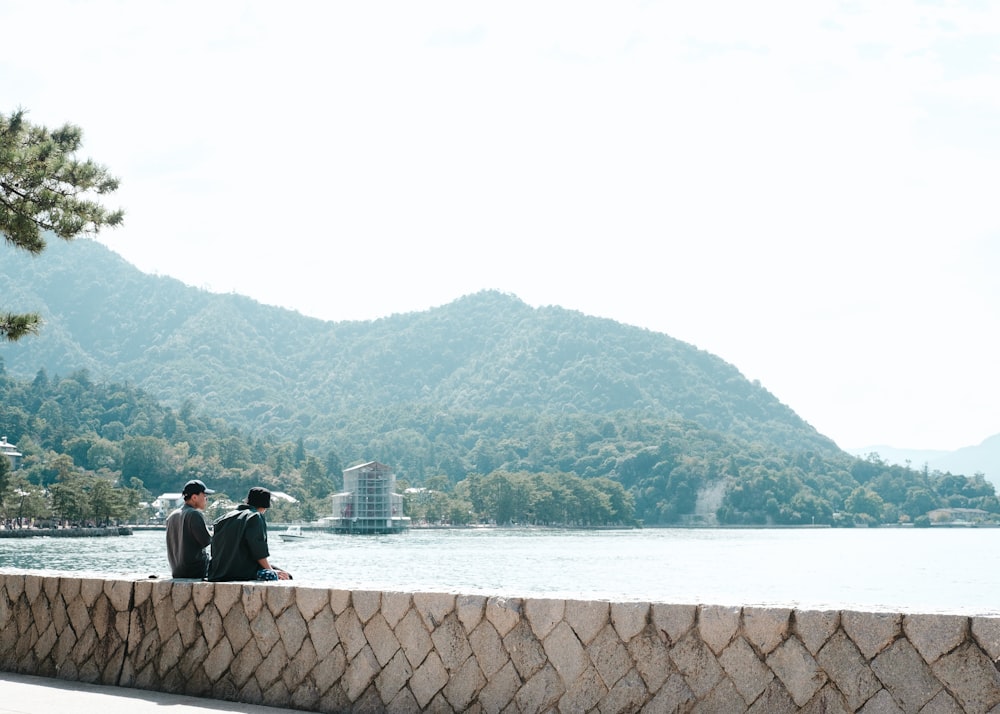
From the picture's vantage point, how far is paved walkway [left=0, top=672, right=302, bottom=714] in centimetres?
619

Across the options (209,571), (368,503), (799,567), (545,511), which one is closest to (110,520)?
(368,503)

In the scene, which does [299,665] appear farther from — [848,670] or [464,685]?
[848,670]

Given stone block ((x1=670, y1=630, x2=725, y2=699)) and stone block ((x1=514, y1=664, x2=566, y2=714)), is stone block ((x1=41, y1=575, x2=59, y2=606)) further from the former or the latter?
stone block ((x1=670, y1=630, x2=725, y2=699))

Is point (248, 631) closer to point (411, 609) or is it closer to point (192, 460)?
point (411, 609)

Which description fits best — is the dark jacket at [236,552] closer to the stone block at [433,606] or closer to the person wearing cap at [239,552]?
the person wearing cap at [239,552]

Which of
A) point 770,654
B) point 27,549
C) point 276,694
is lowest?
point 27,549

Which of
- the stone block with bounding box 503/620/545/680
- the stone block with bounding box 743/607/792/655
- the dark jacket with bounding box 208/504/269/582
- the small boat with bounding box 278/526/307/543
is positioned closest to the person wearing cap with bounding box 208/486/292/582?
the dark jacket with bounding box 208/504/269/582

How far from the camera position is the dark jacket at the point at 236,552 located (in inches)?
277

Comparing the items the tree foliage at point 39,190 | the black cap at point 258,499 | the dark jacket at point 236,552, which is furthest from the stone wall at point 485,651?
the tree foliage at point 39,190

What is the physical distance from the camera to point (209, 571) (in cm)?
714

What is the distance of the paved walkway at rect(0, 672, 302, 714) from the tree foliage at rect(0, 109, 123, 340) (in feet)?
23.6

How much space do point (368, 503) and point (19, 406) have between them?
76105 millimetres

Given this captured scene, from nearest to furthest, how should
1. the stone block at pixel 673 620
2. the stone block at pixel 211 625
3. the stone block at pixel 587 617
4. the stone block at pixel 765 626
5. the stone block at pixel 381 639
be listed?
the stone block at pixel 765 626
the stone block at pixel 673 620
the stone block at pixel 587 617
the stone block at pixel 381 639
the stone block at pixel 211 625

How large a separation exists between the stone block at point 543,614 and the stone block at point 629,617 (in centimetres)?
29
